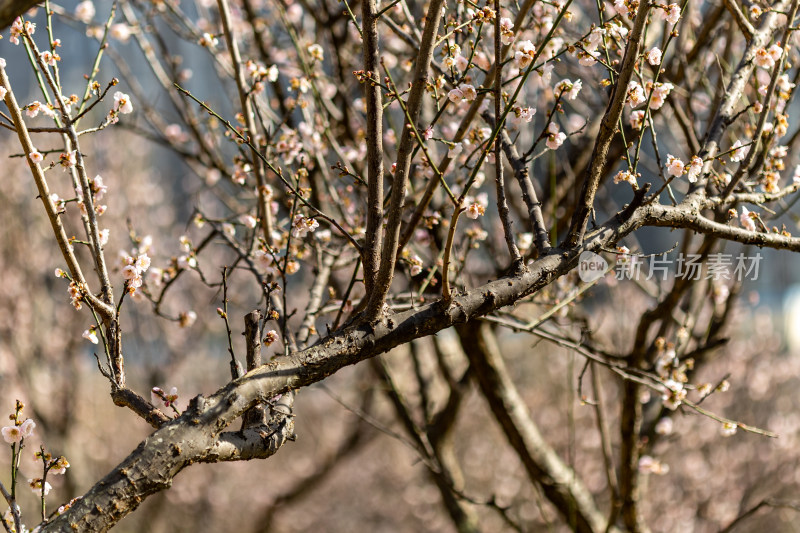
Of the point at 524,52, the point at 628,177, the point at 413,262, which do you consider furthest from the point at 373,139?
the point at 413,262

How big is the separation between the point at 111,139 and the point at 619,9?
853 cm

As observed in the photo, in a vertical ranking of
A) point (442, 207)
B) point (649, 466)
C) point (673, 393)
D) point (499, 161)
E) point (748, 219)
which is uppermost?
point (442, 207)

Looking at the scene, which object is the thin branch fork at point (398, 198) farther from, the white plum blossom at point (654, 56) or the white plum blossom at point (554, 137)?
the white plum blossom at point (654, 56)

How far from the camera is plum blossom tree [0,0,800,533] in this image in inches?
64.4

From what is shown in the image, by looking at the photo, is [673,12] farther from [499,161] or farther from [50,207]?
[50,207]

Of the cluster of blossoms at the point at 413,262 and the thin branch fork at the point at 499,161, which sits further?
the cluster of blossoms at the point at 413,262

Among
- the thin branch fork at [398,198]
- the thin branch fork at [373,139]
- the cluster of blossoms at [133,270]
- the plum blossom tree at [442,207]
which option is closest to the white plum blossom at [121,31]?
the plum blossom tree at [442,207]

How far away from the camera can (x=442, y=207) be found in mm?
3016

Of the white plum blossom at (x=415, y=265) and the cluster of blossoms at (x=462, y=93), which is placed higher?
the cluster of blossoms at (x=462, y=93)

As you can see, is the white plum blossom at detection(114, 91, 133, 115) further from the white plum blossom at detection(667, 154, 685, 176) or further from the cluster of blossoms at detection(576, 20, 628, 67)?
the white plum blossom at detection(667, 154, 685, 176)

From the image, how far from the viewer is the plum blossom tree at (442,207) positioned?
164 cm

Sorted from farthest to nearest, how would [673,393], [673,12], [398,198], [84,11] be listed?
[84,11] → [673,393] → [673,12] → [398,198]

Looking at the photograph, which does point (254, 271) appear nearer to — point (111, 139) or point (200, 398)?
point (200, 398)

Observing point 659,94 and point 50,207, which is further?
point 659,94
